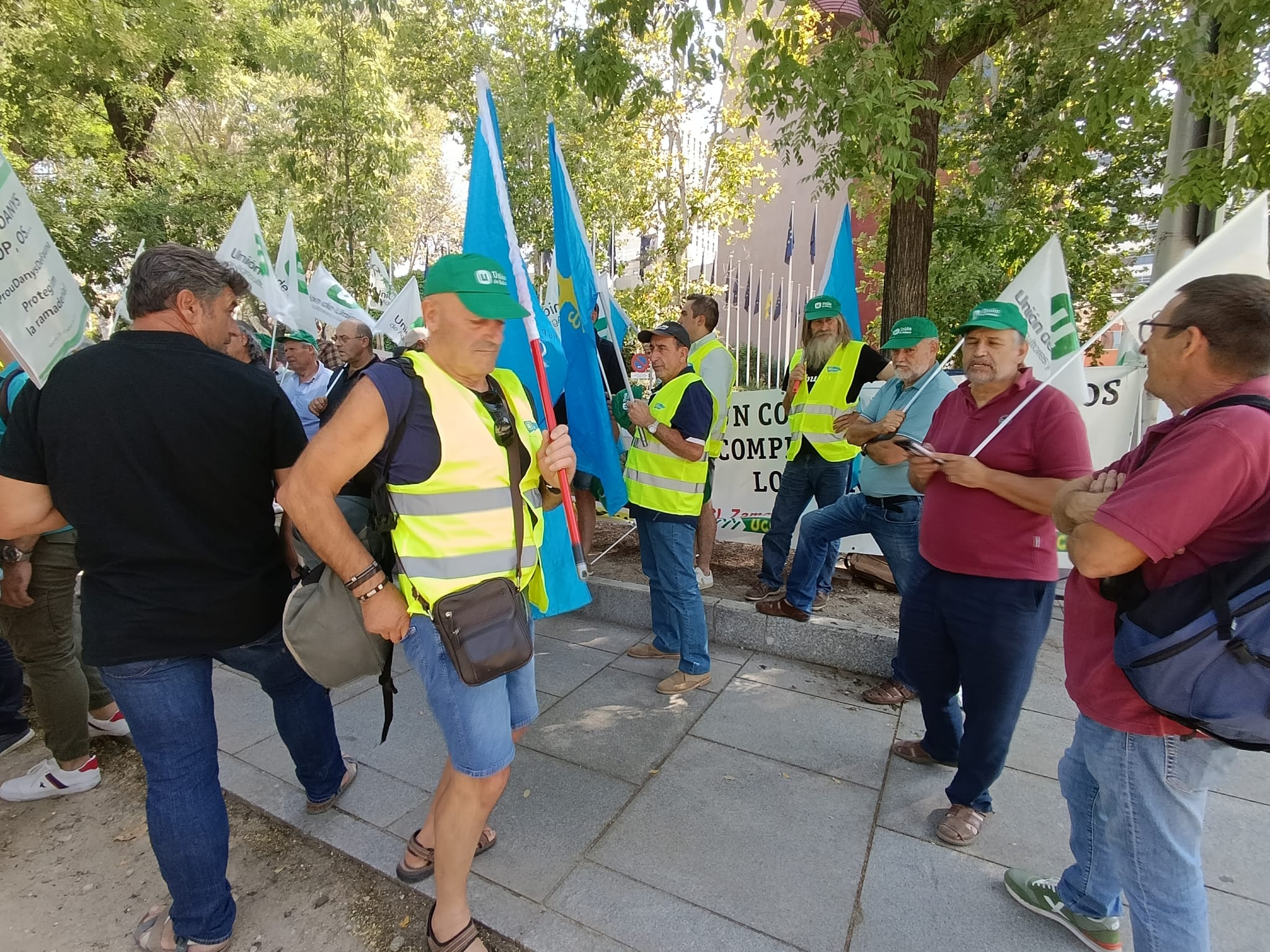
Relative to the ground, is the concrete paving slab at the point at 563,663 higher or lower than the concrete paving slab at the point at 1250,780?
lower

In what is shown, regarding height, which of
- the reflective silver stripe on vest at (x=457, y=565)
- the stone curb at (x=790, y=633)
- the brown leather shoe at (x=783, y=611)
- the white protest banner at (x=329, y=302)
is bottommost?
the stone curb at (x=790, y=633)

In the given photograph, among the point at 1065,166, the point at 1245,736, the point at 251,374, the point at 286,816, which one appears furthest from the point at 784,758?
the point at 1065,166

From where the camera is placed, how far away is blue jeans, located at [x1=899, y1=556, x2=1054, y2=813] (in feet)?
8.01

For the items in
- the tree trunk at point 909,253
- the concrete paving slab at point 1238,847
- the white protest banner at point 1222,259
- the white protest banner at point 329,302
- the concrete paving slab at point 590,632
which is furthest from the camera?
the white protest banner at point 329,302

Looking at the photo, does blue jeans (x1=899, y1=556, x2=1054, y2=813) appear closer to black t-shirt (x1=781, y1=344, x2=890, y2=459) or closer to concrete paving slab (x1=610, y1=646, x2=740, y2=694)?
concrete paving slab (x1=610, y1=646, x2=740, y2=694)

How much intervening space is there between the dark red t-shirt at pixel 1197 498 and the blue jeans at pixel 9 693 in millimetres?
4587

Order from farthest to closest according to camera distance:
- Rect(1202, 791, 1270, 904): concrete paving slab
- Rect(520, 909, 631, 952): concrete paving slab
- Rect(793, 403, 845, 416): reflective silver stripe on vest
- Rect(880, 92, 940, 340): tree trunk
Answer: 1. Rect(880, 92, 940, 340): tree trunk
2. Rect(793, 403, 845, 416): reflective silver stripe on vest
3. Rect(1202, 791, 1270, 904): concrete paving slab
4. Rect(520, 909, 631, 952): concrete paving slab

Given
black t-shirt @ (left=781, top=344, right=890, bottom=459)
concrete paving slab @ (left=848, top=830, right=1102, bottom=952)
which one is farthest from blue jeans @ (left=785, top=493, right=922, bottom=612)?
concrete paving slab @ (left=848, top=830, right=1102, bottom=952)

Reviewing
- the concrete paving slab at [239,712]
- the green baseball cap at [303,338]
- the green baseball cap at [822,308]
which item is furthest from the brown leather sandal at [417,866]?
the green baseball cap at [303,338]

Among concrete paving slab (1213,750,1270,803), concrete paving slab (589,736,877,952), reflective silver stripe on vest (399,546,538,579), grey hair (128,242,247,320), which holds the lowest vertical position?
concrete paving slab (589,736,877,952)

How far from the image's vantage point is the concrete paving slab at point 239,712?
3475 mm

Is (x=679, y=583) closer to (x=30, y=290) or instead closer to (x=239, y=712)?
(x=239, y=712)

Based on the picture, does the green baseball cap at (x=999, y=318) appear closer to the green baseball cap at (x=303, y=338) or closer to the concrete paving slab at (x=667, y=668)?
the concrete paving slab at (x=667, y=668)

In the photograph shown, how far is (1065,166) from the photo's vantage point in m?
5.20
